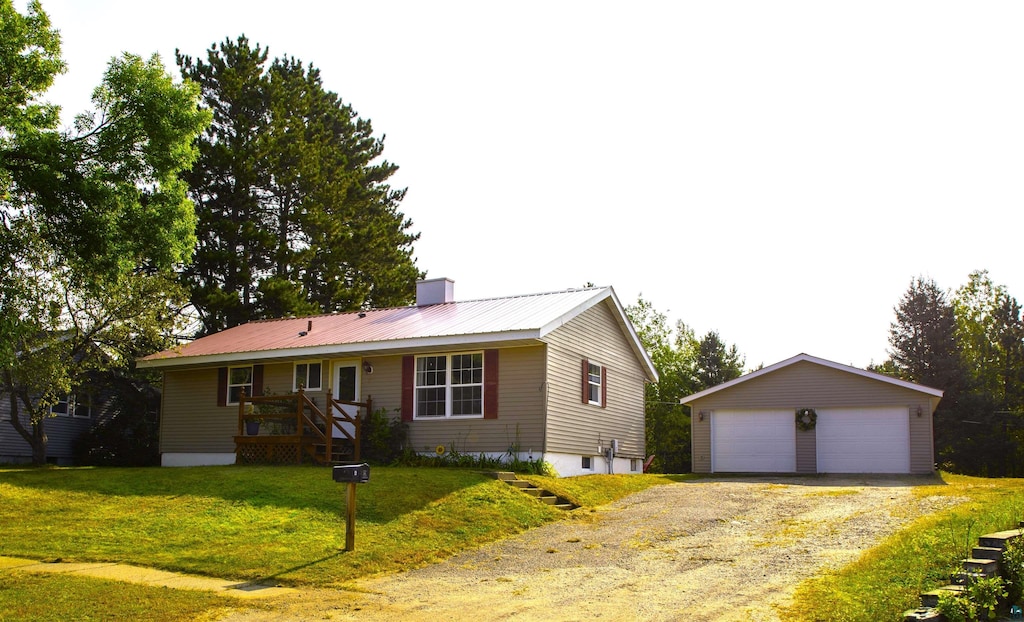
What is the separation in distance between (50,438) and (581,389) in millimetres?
18263

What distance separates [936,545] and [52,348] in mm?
18788

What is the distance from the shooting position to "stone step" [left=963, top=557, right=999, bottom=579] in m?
8.26

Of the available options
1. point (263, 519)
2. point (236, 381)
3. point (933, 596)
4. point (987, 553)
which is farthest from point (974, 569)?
point (236, 381)

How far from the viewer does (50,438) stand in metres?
28.3

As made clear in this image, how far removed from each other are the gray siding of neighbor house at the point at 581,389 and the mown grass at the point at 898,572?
8.19m

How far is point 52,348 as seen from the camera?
2059cm

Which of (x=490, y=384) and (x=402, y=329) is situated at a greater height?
(x=402, y=329)

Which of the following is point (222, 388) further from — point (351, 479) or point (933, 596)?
point (933, 596)

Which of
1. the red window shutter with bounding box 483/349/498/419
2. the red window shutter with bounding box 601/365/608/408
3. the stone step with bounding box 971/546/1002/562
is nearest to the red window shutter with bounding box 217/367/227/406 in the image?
the red window shutter with bounding box 483/349/498/419

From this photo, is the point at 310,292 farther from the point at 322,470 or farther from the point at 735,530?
the point at 735,530

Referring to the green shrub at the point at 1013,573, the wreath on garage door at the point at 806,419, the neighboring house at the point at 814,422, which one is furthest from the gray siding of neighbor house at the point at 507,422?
the green shrub at the point at 1013,573

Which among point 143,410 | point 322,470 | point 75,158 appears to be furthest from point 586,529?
point 143,410

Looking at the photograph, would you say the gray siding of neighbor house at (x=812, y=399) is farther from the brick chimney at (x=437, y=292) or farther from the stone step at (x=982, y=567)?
the stone step at (x=982, y=567)

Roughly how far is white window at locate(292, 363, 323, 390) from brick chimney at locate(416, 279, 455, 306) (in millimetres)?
3858
